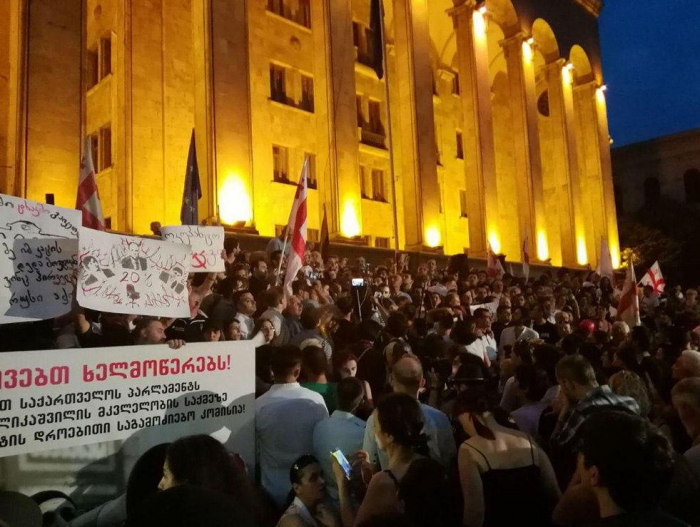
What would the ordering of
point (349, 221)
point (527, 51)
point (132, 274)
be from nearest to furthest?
point (132, 274)
point (349, 221)
point (527, 51)

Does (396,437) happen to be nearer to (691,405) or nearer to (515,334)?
(691,405)

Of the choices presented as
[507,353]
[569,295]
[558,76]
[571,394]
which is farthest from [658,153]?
[571,394]

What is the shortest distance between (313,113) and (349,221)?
24.2ft

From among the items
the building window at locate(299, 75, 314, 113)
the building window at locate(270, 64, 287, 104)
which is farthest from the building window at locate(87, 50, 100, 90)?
the building window at locate(299, 75, 314, 113)

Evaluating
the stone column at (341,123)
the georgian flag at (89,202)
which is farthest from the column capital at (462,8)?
the georgian flag at (89,202)

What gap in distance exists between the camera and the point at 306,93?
81.9ft

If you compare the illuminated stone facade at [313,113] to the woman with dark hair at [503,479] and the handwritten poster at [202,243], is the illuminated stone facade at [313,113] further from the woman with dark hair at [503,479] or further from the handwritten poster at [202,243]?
the woman with dark hair at [503,479]

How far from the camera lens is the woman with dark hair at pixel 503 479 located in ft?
10.9

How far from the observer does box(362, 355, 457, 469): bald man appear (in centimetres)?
390

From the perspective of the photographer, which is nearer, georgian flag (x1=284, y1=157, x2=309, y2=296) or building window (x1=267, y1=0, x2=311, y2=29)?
georgian flag (x1=284, y1=157, x2=309, y2=296)

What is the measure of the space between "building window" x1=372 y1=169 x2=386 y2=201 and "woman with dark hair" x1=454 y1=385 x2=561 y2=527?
2428 cm

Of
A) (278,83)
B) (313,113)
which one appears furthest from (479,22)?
(278,83)

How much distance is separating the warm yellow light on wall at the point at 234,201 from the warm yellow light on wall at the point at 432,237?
25.2 feet

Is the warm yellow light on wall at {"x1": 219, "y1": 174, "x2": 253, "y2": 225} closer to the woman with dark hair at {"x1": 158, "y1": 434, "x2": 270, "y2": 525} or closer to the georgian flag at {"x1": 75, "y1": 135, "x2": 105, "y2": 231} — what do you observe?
the georgian flag at {"x1": 75, "y1": 135, "x2": 105, "y2": 231}
